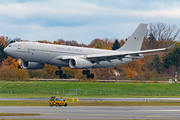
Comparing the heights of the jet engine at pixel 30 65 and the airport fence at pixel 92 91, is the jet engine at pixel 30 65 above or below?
above

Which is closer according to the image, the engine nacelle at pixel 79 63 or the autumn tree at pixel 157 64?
the engine nacelle at pixel 79 63

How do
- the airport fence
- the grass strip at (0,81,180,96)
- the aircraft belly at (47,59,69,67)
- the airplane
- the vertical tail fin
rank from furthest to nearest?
the vertical tail fin → the grass strip at (0,81,180,96) → the airport fence → the aircraft belly at (47,59,69,67) → the airplane

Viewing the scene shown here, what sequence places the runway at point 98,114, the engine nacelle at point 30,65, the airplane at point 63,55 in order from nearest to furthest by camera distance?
1. the runway at point 98,114
2. the airplane at point 63,55
3. the engine nacelle at point 30,65

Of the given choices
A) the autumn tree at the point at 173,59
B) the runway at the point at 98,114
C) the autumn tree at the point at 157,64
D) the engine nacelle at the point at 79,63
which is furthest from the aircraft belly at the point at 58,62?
the autumn tree at the point at 173,59

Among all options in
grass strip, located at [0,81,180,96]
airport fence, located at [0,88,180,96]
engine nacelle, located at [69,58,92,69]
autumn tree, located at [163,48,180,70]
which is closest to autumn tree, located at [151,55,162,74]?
autumn tree, located at [163,48,180,70]

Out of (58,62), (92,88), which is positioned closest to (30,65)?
(58,62)

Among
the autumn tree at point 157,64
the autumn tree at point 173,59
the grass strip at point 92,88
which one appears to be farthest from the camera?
the autumn tree at point 157,64

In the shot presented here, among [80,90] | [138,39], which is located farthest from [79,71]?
[138,39]

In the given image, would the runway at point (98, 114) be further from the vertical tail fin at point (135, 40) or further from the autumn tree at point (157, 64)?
the autumn tree at point (157, 64)

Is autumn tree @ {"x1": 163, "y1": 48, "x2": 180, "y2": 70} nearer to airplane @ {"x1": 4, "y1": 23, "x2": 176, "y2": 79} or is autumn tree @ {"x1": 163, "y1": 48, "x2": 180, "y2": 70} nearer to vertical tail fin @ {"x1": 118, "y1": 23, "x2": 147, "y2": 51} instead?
vertical tail fin @ {"x1": 118, "y1": 23, "x2": 147, "y2": 51}

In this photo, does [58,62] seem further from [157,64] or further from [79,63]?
[157,64]

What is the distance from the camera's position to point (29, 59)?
4966cm

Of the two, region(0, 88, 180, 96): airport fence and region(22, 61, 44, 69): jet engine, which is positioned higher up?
region(22, 61, 44, 69): jet engine

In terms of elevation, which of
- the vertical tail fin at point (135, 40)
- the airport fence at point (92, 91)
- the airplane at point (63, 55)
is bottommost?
the airport fence at point (92, 91)
